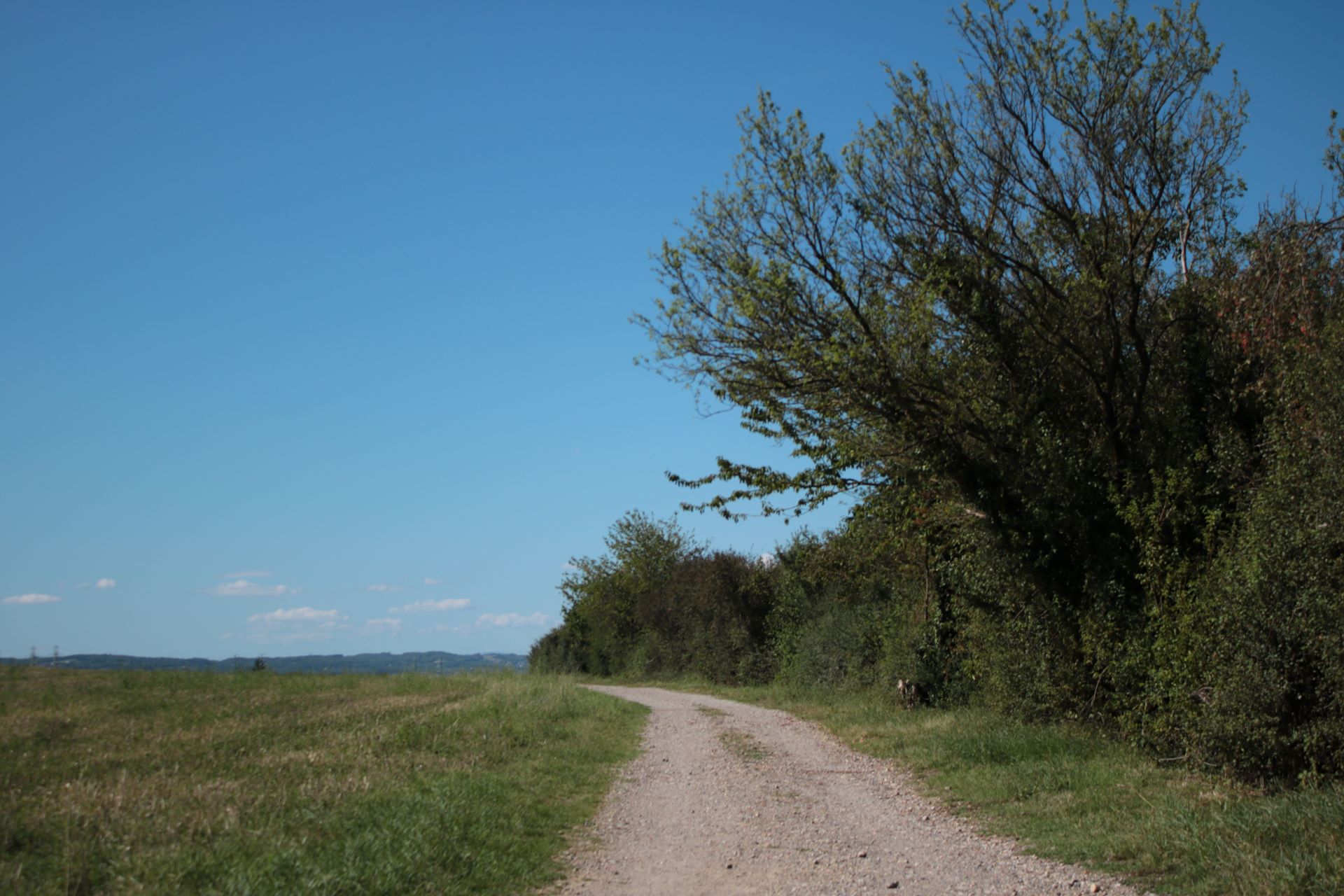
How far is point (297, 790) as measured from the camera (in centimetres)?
950

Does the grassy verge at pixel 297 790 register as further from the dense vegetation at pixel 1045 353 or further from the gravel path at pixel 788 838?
the dense vegetation at pixel 1045 353

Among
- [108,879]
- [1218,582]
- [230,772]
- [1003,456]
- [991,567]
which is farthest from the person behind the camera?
[991,567]

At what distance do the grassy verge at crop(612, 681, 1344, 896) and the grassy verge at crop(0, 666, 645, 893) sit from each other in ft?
15.1

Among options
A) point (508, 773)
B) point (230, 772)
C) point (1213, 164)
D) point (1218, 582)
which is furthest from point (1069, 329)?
point (230, 772)

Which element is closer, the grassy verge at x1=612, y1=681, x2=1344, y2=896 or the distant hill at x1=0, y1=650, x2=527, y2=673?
the grassy verge at x1=612, y1=681, x2=1344, y2=896

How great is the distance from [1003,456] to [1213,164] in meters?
5.49

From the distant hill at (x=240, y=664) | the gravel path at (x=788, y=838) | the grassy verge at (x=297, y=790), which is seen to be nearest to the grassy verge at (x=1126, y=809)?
the gravel path at (x=788, y=838)

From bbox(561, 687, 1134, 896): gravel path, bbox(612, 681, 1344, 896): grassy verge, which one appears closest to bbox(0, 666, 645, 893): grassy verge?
bbox(561, 687, 1134, 896): gravel path

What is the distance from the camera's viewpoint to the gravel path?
723 cm

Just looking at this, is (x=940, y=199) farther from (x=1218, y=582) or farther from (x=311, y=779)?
(x=311, y=779)

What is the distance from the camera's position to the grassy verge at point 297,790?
6770 millimetres

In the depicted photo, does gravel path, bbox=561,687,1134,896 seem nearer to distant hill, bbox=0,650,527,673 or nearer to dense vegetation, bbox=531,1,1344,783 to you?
dense vegetation, bbox=531,1,1344,783

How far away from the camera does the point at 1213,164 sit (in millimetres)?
13828

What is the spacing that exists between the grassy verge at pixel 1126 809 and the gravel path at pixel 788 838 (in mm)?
416
